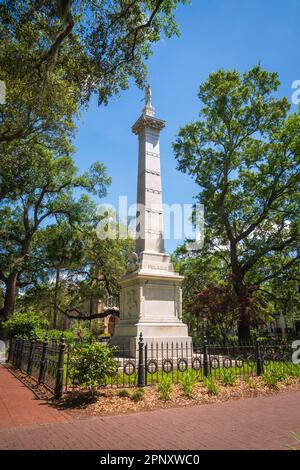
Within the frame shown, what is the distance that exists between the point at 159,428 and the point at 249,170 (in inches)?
817

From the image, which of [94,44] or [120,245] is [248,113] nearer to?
[94,44]

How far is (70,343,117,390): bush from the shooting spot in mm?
7688

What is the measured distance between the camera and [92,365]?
780 centimetres

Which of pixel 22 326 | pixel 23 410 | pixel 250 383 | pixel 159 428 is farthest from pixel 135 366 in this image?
pixel 22 326

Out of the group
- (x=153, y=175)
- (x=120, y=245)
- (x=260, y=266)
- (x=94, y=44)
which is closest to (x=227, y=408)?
(x=153, y=175)

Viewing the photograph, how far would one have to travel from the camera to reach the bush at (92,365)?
7.69 meters

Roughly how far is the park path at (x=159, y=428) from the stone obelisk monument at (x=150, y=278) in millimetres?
5730

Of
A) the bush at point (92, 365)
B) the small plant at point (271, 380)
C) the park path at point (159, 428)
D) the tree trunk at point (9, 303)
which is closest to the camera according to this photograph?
the park path at point (159, 428)

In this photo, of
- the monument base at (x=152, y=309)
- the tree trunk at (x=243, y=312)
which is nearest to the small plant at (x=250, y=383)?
the monument base at (x=152, y=309)

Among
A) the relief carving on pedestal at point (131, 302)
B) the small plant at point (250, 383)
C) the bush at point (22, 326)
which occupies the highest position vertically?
the relief carving on pedestal at point (131, 302)

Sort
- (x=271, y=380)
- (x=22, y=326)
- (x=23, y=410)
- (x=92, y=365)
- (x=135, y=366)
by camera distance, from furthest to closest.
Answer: (x=22, y=326) → (x=135, y=366) → (x=271, y=380) → (x=92, y=365) → (x=23, y=410)

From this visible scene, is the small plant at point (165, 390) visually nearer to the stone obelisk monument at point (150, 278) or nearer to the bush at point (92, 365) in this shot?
the bush at point (92, 365)

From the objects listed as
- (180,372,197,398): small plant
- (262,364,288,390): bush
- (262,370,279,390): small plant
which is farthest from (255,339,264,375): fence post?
(180,372,197,398): small plant

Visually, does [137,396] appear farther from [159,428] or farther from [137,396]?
[159,428]
